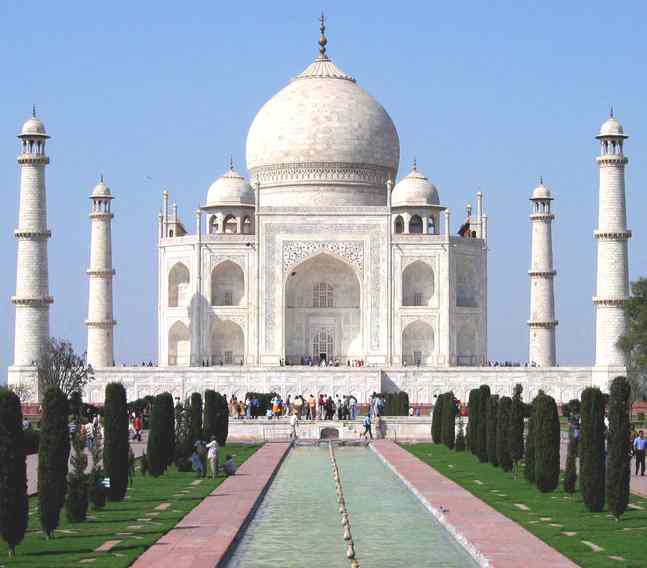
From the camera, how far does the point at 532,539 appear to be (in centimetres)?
1120

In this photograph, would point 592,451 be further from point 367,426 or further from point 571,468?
point 367,426

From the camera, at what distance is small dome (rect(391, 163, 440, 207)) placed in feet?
118

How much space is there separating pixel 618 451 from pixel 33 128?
22099 mm

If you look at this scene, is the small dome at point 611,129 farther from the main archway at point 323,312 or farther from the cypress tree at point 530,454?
the cypress tree at point 530,454

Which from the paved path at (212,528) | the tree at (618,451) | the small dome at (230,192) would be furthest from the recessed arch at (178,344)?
the tree at (618,451)

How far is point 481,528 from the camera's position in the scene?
11.8 metres

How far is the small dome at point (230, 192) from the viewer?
36531 millimetres

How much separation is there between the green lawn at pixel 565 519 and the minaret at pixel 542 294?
17.8 metres

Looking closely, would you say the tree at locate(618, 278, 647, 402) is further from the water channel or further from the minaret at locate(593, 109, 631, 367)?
the water channel

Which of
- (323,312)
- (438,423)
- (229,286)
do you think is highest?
(229,286)

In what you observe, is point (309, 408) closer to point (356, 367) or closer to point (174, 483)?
point (356, 367)

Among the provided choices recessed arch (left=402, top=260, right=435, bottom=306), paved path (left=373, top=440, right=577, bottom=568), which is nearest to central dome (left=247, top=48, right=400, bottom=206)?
recessed arch (left=402, top=260, right=435, bottom=306)

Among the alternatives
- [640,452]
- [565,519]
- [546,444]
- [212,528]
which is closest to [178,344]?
[640,452]

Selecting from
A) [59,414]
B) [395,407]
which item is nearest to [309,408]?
[395,407]
